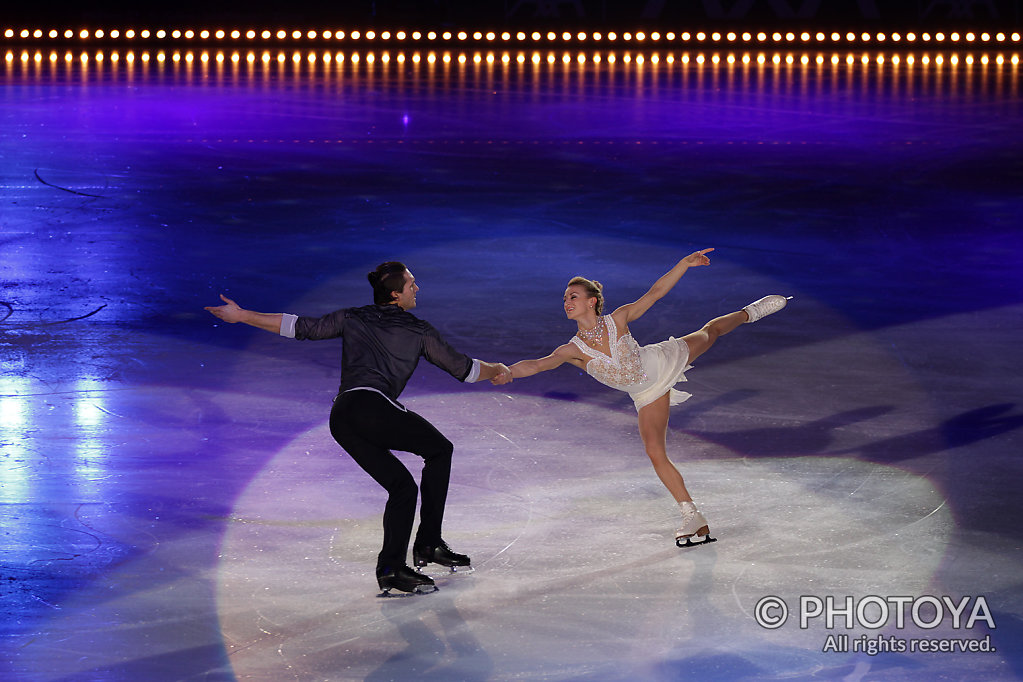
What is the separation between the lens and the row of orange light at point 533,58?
25266 millimetres

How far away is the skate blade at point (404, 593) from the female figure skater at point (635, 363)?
1.02m

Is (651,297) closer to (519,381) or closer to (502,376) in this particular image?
(502,376)

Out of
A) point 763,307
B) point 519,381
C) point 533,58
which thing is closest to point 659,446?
point 763,307

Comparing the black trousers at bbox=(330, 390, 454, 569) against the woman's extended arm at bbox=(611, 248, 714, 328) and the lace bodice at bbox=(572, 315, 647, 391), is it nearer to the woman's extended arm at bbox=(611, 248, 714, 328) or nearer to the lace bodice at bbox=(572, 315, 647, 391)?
the lace bodice at bbox=(572, 315, 647, 391)

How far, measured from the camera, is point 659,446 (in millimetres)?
6750

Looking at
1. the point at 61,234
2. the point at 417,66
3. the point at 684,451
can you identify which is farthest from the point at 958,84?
the point at 684,451

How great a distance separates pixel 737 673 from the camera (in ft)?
17.9

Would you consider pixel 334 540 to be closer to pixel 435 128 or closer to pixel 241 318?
pixel 241 318

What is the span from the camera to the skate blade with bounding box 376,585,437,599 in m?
6.15

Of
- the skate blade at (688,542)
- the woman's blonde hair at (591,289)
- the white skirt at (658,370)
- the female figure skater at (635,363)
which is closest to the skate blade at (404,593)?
the female figure skater at (635,363)

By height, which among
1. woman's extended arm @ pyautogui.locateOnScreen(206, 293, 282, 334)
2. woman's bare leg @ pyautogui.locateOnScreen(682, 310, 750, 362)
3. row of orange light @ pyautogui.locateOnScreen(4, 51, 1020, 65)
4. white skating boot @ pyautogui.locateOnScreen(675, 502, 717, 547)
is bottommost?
white skating boot @ pyautogui.locateOnScreen(675, 502, 717, 547)

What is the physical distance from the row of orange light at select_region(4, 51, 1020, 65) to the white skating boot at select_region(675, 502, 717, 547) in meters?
19.4

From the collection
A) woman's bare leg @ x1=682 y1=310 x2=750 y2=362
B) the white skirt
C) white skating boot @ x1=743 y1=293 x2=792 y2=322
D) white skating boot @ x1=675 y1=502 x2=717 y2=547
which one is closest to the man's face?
the white skirt

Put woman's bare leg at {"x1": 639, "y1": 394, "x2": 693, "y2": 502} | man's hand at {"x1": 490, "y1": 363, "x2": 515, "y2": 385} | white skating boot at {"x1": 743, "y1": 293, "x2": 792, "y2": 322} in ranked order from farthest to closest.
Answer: white skating boot at {"x1": 743, "y1": 293, "x2": 792, "y2": 322} → woman's bare leg at {"x1": 639, "y1": 394, "x2": 693, "y2": 502} → man's hand at {"x1": 490, "y1": 363, "x2": 515, "y2": 385}
